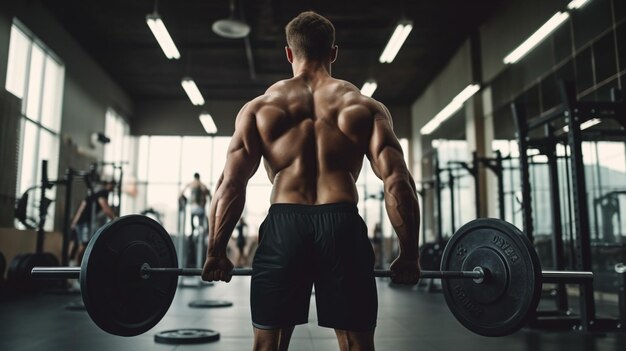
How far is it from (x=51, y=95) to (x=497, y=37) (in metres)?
6.41

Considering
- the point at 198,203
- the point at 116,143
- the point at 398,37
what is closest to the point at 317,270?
the point at 198,203

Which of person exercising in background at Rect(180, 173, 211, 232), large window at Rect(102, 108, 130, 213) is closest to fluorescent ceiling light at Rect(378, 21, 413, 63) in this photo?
person exercising in background at Rect(180, 173, 211, 232)

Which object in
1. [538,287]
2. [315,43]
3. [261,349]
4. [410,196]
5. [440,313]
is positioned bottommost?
[440,313]

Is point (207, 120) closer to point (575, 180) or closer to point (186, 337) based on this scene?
point (186, 337)

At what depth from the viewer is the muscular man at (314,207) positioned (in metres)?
1.22

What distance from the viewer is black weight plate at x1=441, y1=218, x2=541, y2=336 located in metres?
1.47

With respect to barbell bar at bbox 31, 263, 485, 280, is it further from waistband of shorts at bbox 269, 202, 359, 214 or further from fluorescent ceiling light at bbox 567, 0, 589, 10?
fluorescent ceiling light at bbox 567, 0, 589, 10

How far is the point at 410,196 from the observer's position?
4.24 ft

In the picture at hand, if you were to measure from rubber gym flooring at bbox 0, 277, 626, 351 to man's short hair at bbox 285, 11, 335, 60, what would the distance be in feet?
5.12

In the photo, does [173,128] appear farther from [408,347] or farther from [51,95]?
[408,347]

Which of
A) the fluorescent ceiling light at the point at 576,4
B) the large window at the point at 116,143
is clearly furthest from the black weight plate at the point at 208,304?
the large window at the point at 116,143

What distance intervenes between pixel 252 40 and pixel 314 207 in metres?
7.11

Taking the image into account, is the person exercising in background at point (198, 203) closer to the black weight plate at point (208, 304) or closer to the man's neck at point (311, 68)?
the black weight plate at point (208, 304)

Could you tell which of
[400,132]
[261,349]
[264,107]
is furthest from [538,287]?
[400,132]
